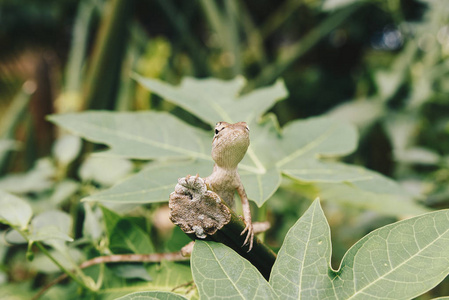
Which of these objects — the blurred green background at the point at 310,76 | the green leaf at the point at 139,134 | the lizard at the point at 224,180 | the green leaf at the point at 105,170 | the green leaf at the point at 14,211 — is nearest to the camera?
the lizard at the point at 224,180

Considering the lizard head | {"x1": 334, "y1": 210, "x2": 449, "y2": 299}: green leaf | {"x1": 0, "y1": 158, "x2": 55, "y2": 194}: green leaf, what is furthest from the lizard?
{"x1": 0, "y1": 158, "x2": 55, "y2": 194}: green leaf

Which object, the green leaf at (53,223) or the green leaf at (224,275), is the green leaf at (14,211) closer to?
the green leaf at (53,223)

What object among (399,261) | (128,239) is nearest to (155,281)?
(128,239)

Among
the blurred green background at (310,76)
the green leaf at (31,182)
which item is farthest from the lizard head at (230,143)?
the green leaf at (31,182)

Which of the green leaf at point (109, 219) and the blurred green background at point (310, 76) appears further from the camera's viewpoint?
the blurred green background at point (310, 76)

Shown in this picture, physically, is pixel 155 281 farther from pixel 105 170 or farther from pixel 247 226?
pixel 105 170

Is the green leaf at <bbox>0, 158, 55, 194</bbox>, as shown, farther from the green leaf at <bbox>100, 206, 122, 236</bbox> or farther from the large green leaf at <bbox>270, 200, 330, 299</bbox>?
the large green leaf at <bbox>270, 200, 330, 299</bbox>

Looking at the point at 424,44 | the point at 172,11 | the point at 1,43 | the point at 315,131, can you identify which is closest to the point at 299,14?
the point at 424,44
